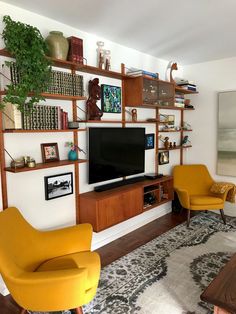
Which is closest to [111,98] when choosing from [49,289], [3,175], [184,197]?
[3,175]

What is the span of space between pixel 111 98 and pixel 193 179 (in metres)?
1.98

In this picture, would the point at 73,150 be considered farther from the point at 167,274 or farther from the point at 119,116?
the point at 167,274

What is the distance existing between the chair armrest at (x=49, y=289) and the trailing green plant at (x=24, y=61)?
1273 millimetres

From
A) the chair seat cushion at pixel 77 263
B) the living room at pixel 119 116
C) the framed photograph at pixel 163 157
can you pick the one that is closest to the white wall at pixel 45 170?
the living room at pixel 119 116

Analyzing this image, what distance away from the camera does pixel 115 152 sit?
123 inches

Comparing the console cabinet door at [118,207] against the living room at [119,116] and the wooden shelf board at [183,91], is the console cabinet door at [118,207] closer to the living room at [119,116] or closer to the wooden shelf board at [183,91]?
the living room at [119,116]

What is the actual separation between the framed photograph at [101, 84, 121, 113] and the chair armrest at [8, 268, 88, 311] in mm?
1995

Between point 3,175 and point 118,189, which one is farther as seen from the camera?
point 118,189

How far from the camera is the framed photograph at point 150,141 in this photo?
3785 millimetres

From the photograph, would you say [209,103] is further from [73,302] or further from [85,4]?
[73,302]

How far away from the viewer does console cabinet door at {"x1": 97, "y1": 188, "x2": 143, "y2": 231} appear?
274 cm

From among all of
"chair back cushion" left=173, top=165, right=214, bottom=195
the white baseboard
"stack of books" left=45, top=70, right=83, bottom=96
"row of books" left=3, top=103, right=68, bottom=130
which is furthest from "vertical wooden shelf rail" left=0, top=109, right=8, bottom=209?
"chair back cushion" left=173, top=165, right=214, bottom=195

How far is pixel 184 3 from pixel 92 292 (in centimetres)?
243

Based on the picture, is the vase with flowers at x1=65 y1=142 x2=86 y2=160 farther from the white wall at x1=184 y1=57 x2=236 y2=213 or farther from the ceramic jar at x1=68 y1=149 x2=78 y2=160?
the white wall at x1=184 y1=57 x2=236 y2=213
